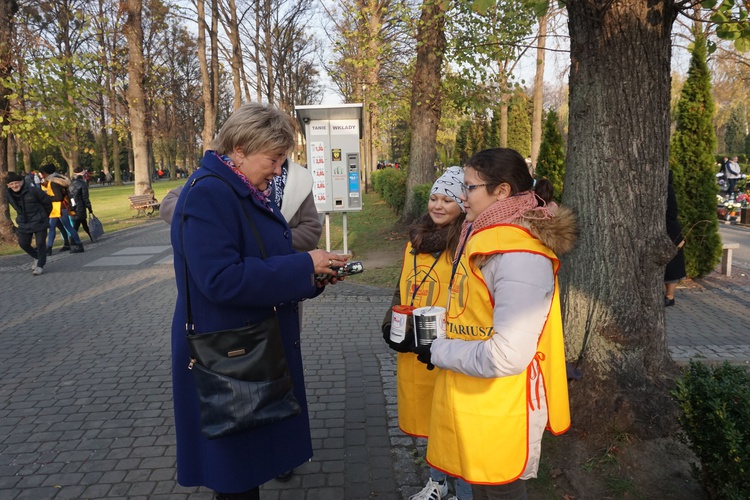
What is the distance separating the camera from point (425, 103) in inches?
511

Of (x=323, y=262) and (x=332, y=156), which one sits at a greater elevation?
(x=332, y=156)

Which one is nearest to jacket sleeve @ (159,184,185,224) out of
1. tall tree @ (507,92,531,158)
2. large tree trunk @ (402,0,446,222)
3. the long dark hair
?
the long dark hair

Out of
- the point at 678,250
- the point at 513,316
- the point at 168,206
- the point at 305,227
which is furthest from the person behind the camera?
the point at 678,250

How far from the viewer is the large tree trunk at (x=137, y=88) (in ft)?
60.7

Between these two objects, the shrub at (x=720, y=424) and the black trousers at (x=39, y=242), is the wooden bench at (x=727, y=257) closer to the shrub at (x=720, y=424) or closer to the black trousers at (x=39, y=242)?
the shrub at (x=720, y=424)

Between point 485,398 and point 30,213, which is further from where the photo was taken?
point 30,213

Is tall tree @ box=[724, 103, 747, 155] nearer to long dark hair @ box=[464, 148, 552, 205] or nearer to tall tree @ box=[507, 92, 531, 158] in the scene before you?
tall tree @ box=[507, 92, 531, 158]

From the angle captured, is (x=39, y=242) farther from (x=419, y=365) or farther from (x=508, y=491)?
(x=508, y=491)

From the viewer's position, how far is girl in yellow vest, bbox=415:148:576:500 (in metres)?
1.89

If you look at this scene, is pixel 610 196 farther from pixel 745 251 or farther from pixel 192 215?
pixel 745 251

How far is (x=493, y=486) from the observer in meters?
2.12

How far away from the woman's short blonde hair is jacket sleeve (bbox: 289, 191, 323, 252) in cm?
125

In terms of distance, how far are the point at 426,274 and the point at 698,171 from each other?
703 cm

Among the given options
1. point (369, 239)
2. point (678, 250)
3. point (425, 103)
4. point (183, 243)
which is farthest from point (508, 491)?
point (425, 103)
